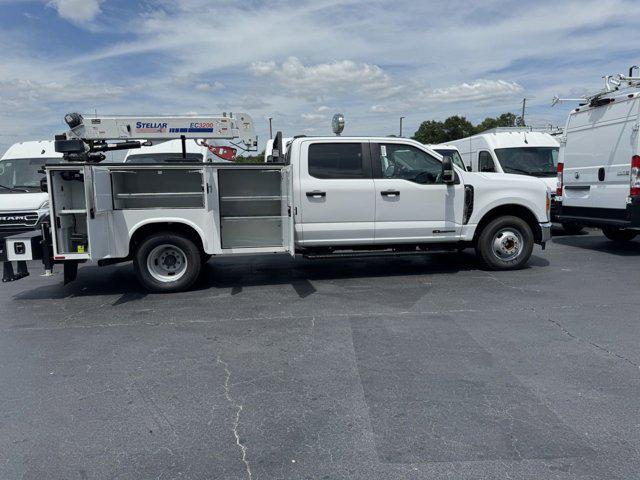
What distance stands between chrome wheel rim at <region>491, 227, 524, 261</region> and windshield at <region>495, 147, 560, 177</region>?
5734 millimetres

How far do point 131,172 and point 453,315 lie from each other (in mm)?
4626

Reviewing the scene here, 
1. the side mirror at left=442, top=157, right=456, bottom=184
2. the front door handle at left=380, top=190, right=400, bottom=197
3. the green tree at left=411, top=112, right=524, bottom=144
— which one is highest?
the green tree at left=411, top=112, right=524, bottom=144

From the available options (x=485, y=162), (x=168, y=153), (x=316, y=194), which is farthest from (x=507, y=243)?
(x=168, y=153)

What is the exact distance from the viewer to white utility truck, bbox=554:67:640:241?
9312 mm

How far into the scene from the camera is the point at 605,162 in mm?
10016

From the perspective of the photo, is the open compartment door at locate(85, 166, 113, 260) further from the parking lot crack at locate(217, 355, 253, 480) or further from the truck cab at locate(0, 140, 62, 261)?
the parking lot crack at locate(217, 355, 253, 480)

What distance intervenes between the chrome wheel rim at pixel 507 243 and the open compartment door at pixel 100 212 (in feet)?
18.8

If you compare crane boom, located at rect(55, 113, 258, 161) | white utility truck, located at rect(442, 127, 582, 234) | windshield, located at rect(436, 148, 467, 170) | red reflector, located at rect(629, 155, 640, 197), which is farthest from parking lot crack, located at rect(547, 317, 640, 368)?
white utility truck, located at rect(442, 127, 582, 234)

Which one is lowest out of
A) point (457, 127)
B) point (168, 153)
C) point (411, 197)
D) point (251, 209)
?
point (251, 209)

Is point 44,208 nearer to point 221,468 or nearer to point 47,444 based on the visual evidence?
point 47,444

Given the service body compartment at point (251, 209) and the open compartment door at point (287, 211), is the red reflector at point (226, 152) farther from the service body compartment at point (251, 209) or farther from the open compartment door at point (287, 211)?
the open compartment door at point (287, 211)

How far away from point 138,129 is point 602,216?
8.51 meters

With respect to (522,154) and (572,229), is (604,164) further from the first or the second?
(522,154)

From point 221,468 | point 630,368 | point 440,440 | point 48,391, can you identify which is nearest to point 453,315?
point 630,368
